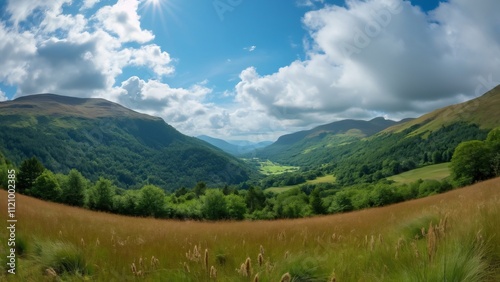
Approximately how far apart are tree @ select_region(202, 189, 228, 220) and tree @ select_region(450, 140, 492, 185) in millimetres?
48428

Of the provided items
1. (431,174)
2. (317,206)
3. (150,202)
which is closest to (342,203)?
(317,206)

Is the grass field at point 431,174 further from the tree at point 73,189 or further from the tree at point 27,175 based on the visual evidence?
the tree at point 27,175

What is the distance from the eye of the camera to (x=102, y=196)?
56.6m

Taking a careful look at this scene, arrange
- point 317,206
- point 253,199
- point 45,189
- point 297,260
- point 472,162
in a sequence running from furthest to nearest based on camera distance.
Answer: point 253,199, point 317,206, point 472,162, point 45,189, point 297,260

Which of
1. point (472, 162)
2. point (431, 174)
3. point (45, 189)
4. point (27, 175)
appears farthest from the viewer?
point (431, 174)

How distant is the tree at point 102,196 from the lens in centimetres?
5647

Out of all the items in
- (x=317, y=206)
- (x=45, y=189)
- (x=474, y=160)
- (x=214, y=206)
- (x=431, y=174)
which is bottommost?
(x=317, y=206)

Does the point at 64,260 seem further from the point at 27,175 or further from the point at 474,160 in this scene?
the point at 474,160

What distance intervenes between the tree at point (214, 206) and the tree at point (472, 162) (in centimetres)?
4843

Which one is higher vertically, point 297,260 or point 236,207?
point 297,260

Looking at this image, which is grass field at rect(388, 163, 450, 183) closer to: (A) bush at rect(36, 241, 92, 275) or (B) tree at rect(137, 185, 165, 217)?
(B) tree at rect(137, 185, 165, 217)

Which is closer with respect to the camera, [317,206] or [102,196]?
[102,196]

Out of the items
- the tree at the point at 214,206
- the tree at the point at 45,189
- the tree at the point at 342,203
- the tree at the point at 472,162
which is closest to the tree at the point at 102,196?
the tree at the point at 45,189

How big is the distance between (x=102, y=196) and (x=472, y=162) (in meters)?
71.9
